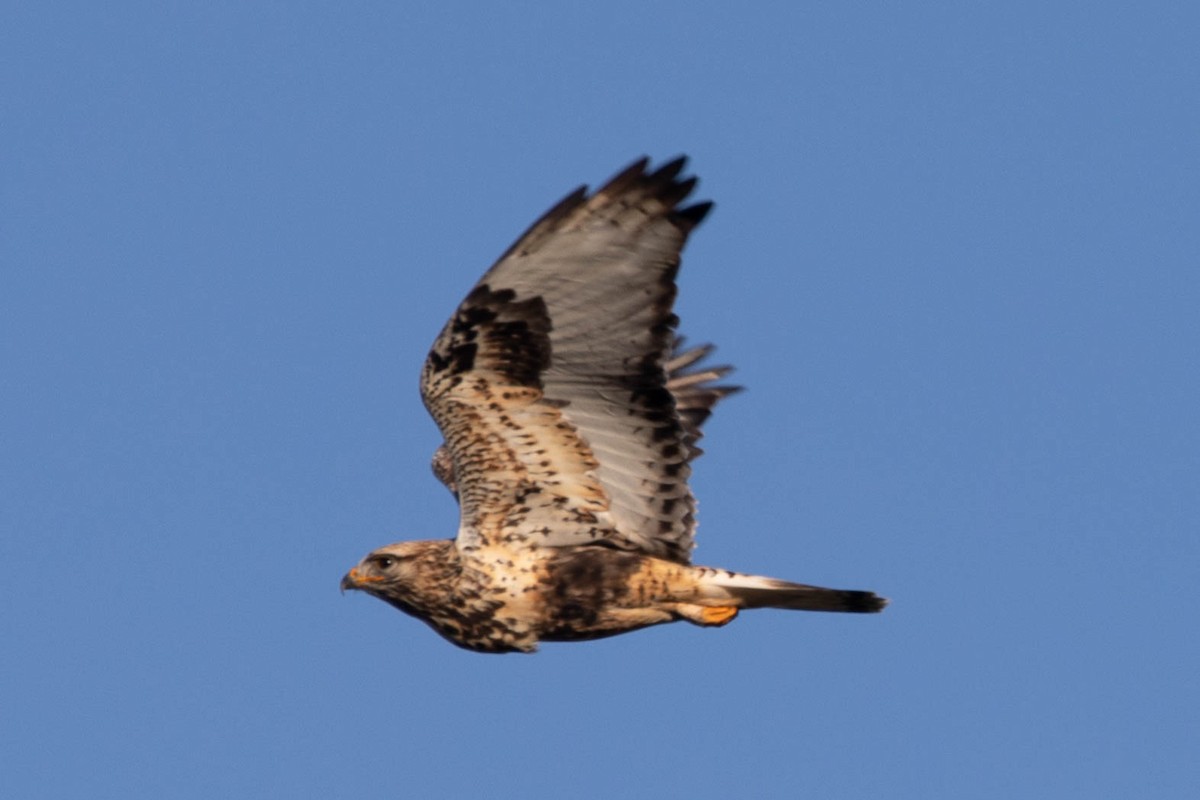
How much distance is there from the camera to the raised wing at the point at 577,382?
12.6m

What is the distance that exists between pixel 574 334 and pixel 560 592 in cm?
156

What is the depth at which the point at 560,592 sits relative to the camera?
13586 mm

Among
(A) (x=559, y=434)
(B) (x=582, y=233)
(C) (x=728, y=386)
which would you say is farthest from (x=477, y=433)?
(C) (x=728, y=386)

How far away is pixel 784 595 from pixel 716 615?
412 millimetres

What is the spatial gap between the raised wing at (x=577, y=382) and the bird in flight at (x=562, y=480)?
0.01m

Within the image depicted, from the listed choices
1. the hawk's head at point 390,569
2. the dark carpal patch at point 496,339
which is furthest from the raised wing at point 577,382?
the hawk's head at point 390,569

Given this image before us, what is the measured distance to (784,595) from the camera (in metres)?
13.6

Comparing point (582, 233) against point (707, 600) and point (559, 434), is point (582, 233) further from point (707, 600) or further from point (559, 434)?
point (707, 600)

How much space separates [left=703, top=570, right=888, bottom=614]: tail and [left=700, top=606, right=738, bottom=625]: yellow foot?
0.06 meters

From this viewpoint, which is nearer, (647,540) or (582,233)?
(582,233)

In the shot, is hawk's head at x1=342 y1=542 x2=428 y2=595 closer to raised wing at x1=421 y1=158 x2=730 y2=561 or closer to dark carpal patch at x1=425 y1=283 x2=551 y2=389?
raised wing at x1=421 y1=158 x2=730 y2=561

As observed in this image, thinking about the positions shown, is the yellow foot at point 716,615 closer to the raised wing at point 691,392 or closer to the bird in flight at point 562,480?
the bird in flight at point 562,480

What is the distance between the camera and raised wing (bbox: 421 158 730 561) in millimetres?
12648

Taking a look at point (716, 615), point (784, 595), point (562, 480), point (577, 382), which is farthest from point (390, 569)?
point (784, 595)
